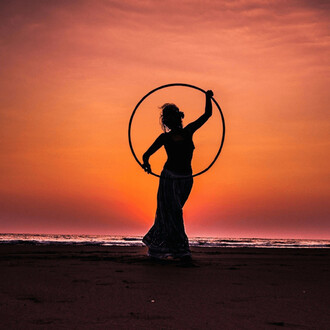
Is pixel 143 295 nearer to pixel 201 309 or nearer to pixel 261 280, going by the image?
pixel 201 309

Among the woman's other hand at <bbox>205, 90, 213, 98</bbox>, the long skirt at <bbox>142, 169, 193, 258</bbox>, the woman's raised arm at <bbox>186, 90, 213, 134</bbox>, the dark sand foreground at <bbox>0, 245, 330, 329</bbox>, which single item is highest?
the woman's other hand at <bbox>205, 90, 213, 98</bbox>

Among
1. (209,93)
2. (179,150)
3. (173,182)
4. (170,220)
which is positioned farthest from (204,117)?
(170,220)

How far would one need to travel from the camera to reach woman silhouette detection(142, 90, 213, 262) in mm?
9484

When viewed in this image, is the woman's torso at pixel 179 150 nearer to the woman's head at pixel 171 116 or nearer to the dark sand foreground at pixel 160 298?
the woman's head at pixel 171 116

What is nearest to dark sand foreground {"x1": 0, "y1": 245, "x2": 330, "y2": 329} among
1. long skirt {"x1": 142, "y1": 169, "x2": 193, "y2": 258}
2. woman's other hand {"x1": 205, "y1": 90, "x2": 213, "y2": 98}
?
long skirt {"x1": 142, "y1": 169, "x2": 193, "y2": 258}

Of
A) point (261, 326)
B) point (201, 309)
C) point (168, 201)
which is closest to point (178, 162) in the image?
point (168, 201)

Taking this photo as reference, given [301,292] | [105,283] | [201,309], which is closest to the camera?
[201,309]

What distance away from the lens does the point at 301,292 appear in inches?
216

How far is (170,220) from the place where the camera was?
31.5 feet

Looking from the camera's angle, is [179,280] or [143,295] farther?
[179,280]

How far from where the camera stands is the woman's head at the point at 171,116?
31.8 ft

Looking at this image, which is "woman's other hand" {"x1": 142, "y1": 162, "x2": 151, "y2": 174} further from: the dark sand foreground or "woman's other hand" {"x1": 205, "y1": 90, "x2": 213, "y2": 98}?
the dark sand foreground

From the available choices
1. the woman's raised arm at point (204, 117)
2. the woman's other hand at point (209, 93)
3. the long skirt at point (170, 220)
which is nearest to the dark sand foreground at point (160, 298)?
the long skirt at point (170, 220)

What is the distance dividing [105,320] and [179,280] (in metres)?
2.66
